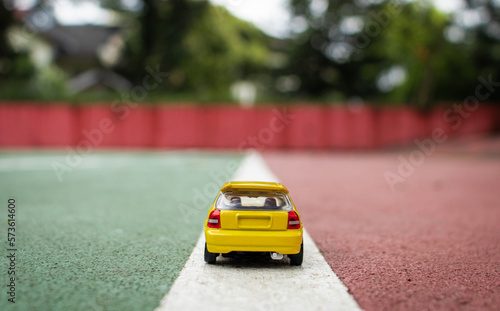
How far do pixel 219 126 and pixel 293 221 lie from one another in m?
22.6

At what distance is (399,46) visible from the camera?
3056cm

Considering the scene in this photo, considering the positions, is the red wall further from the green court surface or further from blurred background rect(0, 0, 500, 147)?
the green court surface

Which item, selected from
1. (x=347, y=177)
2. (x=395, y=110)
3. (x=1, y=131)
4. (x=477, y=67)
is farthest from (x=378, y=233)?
(x=477, y=67)

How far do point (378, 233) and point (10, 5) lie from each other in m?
35.1

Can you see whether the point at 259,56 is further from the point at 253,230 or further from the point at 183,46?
the point at 253,230

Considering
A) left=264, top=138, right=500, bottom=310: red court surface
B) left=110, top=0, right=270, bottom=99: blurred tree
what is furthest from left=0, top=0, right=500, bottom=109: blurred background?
left=264, top=138, right=500, bottom=310: red court surface

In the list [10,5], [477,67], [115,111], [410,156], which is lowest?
[410,156]

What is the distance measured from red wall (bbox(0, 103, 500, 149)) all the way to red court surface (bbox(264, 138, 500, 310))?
42.9 feet

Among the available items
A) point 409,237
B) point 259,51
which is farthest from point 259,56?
point 409,237

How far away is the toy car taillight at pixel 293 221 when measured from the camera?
4.23 metres

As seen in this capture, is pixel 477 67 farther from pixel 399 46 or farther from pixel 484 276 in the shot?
pixel 484 276

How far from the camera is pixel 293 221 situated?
14.0 feet

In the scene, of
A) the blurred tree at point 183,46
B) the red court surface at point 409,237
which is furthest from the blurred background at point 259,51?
the red court surface at point 409,237

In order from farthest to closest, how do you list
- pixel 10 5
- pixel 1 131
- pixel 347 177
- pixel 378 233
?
pixel 10 5, pixel 1 131, pixel 347 177, pixel 378 233
